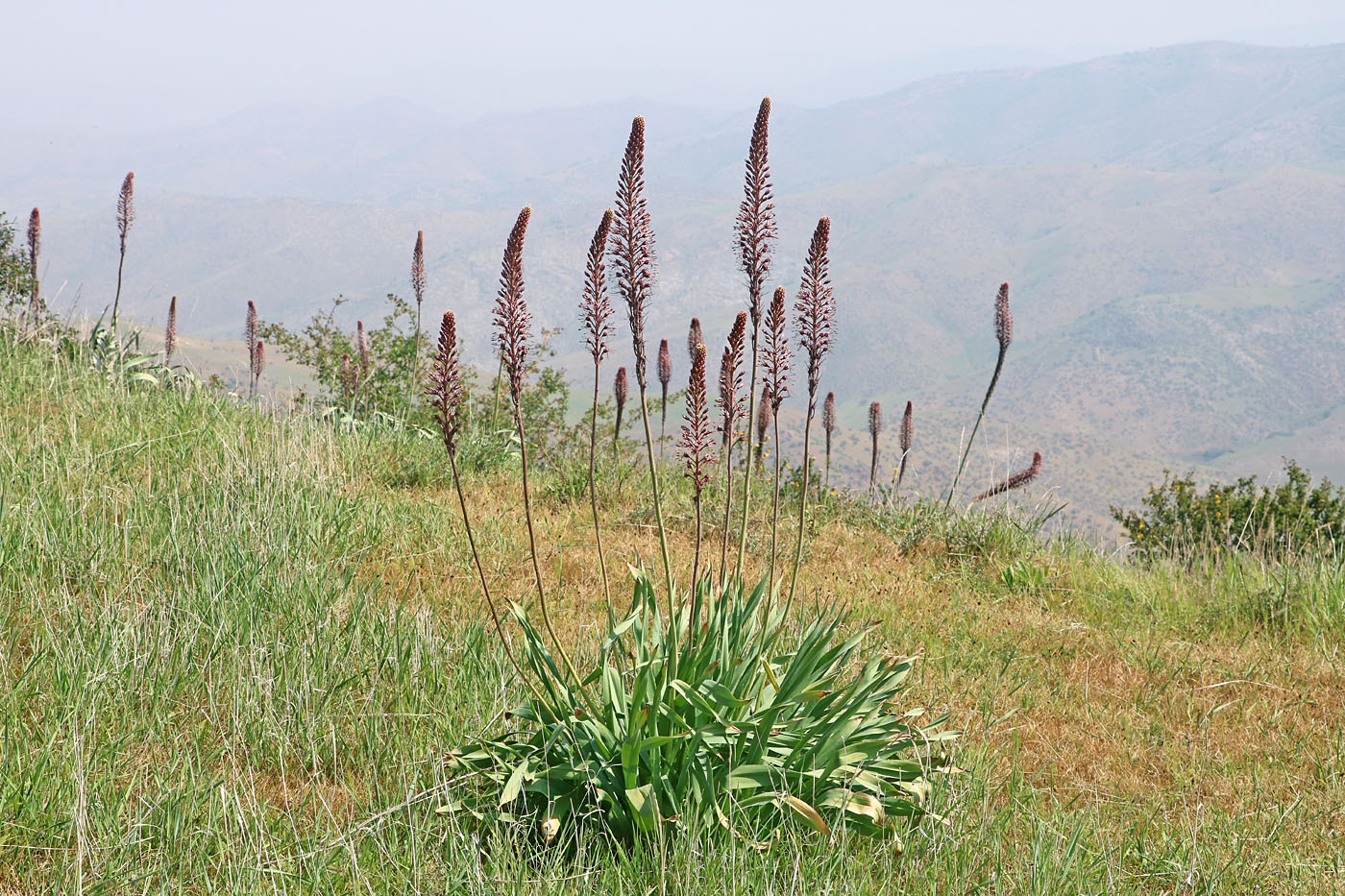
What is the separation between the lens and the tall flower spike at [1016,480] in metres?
7.41

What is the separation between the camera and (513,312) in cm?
271

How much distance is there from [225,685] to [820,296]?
266cm

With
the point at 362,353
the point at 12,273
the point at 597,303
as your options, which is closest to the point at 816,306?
the point at 597,303

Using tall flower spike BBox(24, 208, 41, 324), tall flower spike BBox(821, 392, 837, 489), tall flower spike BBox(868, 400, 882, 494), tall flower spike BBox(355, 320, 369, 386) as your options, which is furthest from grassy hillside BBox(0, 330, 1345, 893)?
tall flower spike BBox(355, 320, 369, 386)

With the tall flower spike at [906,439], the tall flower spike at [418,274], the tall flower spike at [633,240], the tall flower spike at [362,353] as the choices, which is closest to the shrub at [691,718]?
the tall flower spike at [633,240]

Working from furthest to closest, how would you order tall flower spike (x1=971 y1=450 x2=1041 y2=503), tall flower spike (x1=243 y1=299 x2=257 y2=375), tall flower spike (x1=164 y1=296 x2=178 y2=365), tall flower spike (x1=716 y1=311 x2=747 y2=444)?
tall flower spike (x1=243 y1=299 x2=257 y2=375)
tall flower spike (x1=164 y1=296 x2=178 y2=365)
tall flower spike (x1=971 y1=450 x2=1041 y2=503)
tall flower spike (x1=716 y1=311 x2=747 y2=444)

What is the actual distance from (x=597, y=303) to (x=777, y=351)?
0.63 m

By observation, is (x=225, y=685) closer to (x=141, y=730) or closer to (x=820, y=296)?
(x=141, y=730)

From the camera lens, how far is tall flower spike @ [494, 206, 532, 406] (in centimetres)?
256

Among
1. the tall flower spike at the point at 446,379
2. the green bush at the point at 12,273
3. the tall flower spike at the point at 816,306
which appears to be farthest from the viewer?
the green bush at the point at 12,273

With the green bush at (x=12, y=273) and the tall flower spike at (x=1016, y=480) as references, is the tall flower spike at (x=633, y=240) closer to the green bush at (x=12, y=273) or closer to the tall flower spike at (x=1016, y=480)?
the tall flower spike at (x=1016, y=480)

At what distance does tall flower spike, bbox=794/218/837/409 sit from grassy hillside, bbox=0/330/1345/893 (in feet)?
5.11

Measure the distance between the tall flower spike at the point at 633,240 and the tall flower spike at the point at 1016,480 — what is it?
5.21 meters

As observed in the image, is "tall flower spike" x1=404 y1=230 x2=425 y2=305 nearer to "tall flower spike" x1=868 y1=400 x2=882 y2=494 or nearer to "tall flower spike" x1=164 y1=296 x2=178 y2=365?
"tall flower spike" x1=164 y1=296 x2=178 y2=365
